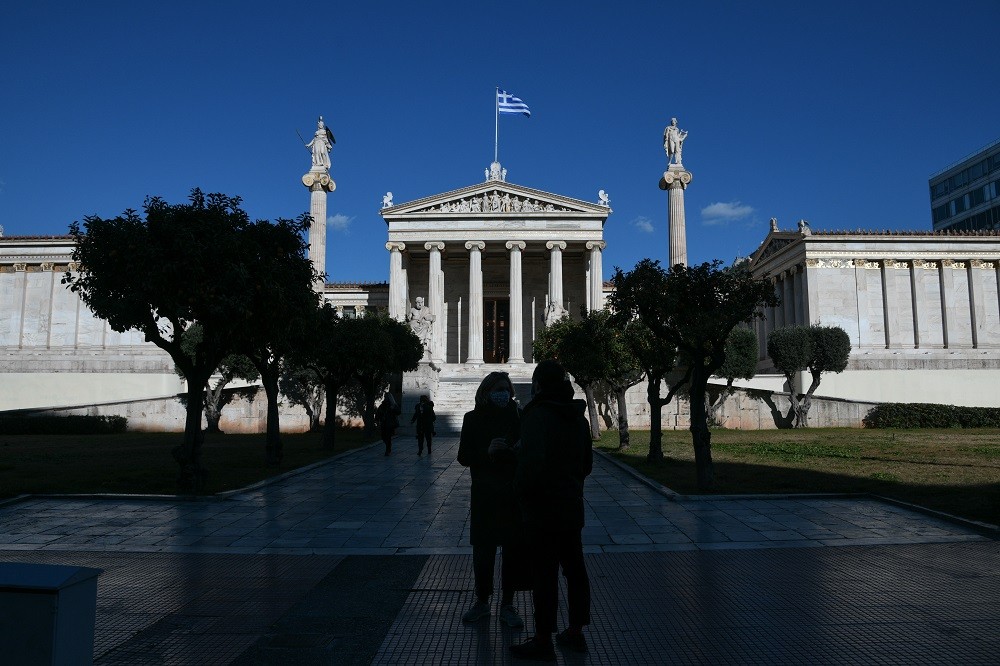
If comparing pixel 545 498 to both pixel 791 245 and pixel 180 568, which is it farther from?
pixel 791 245

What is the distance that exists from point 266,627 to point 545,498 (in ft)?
7.91

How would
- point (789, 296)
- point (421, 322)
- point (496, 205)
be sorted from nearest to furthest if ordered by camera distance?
point (421, 322)
point (496, 205)
point (789, 296)

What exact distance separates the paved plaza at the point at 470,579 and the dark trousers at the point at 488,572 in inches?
9.2

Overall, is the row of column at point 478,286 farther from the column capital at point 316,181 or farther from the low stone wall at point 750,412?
the low stone wall at point 750,412

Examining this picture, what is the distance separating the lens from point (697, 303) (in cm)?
1385

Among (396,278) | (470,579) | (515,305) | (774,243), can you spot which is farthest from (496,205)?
(470,579)

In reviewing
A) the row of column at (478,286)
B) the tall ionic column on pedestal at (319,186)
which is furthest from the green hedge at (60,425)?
the row of column at (478,286)

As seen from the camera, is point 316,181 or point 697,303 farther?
point 316,181

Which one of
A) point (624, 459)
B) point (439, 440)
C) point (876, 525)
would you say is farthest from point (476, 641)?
point (439, 440)

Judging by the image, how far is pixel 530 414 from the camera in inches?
188

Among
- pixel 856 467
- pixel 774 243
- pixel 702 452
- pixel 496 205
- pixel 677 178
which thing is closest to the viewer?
pixel 702 452

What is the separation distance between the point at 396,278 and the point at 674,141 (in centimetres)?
1940

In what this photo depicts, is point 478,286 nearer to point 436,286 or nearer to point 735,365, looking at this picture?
point 436,286

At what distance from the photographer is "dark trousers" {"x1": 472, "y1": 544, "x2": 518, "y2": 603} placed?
5.34m
